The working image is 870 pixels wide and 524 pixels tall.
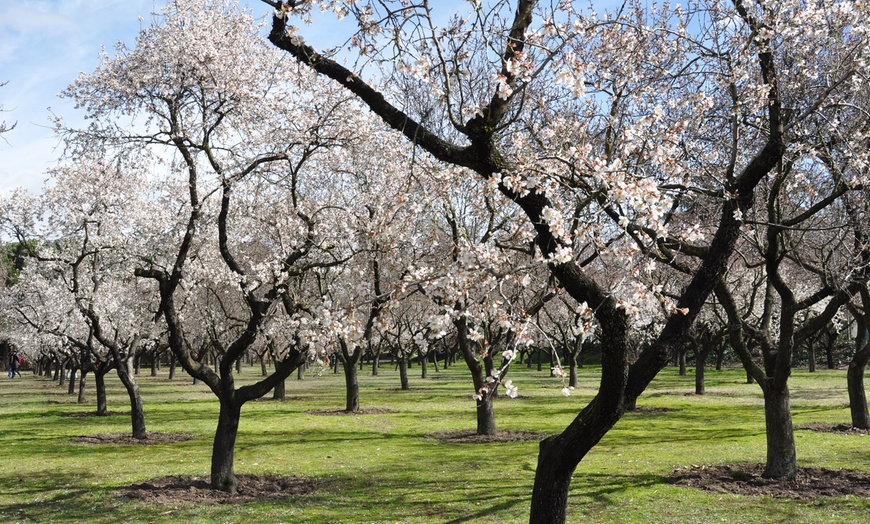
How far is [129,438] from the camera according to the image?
21.9 metres

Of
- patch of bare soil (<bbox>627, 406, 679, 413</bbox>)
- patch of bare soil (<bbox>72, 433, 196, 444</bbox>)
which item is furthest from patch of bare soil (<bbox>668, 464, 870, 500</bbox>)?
patch of bare soil (<bbox>72, 433, 196, 444</bbox>)

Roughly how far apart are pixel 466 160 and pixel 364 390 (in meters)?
38.1

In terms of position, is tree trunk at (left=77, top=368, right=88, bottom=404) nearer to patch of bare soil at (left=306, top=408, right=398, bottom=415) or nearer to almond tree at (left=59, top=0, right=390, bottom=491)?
patch of bare soil at (left=306, top=408, right=398, bottom=415)

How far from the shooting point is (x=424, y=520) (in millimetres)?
11180

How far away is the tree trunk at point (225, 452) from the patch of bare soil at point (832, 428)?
16.2m

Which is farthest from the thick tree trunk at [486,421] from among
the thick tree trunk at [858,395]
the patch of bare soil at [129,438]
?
the thick tree trunk at [858,395]

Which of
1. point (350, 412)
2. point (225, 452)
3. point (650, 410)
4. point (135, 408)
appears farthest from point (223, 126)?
point (650, 410)

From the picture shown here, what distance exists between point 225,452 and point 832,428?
670 inches

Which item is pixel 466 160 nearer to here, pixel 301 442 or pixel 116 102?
pixel 116 102

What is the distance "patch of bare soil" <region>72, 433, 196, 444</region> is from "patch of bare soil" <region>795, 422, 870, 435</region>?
1824cm

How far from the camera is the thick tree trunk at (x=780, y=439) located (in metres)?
13.8

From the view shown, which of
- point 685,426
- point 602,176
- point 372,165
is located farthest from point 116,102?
point 685,426

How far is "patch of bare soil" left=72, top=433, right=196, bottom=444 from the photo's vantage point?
70.0ft

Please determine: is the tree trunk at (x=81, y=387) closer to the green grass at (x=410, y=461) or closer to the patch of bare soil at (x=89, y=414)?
the green grass at (x=410, y=461)
